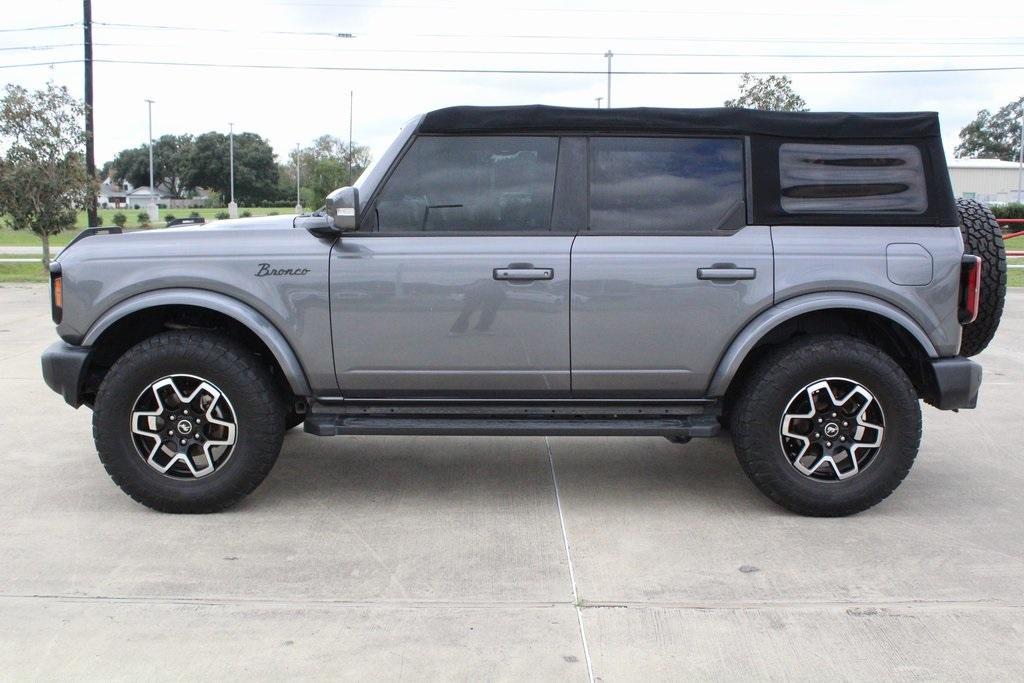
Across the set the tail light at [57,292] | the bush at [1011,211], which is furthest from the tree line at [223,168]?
the tail light at [57,292]

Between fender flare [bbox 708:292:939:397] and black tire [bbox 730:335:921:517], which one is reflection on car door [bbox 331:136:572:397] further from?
black tire [bbox 730:335:921:517]

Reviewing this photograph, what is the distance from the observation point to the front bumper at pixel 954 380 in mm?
4484

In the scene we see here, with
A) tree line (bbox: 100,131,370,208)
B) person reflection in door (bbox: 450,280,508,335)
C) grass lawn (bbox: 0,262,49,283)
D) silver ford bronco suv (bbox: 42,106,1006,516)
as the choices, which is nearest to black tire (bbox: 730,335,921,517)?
silver ford bronco suv (bbox: 42,106,1006,516)

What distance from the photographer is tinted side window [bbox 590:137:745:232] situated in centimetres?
457

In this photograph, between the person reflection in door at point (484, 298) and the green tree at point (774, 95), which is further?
the green tree at point (774, 95)

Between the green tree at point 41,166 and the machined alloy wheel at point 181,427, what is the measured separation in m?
14.2

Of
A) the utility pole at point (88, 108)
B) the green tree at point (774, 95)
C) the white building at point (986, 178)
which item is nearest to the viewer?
the utility pole at point (88, 108)

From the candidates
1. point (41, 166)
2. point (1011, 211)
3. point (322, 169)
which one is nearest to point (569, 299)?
point (41, 166)

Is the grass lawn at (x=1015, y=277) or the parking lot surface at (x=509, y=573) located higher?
the grass lawn at (x=1015, y=277)

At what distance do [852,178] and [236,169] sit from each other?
324ft

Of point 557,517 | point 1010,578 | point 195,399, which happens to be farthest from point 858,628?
point 195,399

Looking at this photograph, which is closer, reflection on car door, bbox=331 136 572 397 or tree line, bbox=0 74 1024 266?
reflection on car door, bbox=331 136 572 397

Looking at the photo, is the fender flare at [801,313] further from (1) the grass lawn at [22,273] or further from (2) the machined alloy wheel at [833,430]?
(1) the grass lawn at [22,273]

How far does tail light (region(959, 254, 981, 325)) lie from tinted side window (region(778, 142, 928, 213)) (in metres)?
0.33
